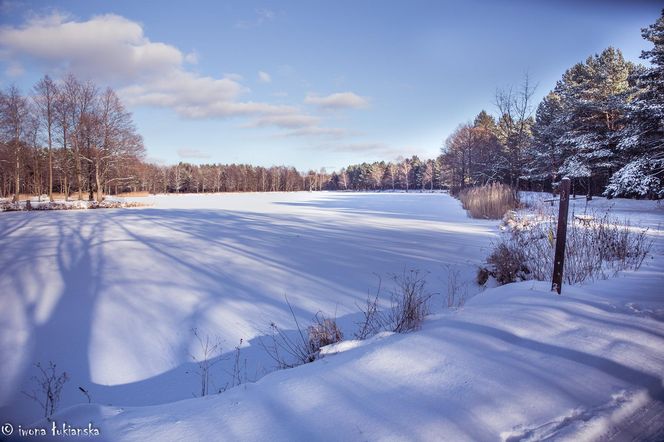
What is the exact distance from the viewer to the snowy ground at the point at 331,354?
1.62 meters

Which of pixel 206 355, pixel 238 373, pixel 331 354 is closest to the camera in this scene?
pixel 331 354

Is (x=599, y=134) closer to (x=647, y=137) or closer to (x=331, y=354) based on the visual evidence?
(x=647, y=137)

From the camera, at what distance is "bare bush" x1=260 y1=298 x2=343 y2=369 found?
309 cm

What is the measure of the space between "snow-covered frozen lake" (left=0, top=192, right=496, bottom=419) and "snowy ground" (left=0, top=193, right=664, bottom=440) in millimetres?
26

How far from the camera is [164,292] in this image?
4863 mm

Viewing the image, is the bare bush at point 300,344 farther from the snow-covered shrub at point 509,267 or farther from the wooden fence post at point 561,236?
the snow-covered shrub at point 509,267

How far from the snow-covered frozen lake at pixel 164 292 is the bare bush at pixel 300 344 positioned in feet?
0.56

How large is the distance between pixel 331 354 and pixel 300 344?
0.92 metres

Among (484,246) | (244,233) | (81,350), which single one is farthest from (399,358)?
(244,233)

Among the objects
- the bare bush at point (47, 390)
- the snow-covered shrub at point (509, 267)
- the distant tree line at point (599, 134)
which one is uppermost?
the distant tree line at point (599, 134)

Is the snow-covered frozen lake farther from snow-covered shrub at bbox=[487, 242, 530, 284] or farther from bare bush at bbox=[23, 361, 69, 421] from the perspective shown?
snow-covered shrub at bbox=[487, 242, 530, 284]

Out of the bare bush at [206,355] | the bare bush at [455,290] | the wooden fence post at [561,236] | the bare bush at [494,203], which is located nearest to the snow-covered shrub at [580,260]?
the bare bush at [455,290]

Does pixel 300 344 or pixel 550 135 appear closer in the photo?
pixel 300 344

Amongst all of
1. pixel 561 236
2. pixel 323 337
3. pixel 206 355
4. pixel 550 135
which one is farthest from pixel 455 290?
pixel 550 135
